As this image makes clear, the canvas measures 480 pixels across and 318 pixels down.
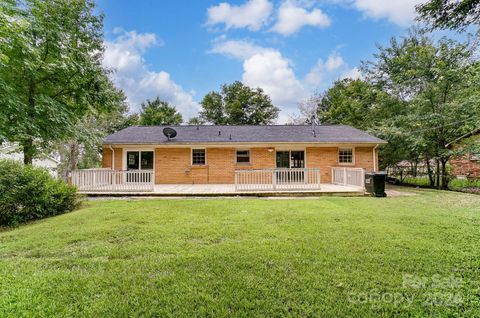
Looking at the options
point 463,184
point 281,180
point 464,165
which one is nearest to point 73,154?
point 281,180

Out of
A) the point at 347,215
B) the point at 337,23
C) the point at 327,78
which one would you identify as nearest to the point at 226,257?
the point at 347,215

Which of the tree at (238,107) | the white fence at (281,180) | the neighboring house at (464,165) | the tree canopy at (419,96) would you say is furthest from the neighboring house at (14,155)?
the neighboring house at (464,165)

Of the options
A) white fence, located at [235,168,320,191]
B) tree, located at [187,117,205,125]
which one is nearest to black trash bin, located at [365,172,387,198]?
white fence, located at [235,168,320,191]

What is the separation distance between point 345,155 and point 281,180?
5780 millimetres

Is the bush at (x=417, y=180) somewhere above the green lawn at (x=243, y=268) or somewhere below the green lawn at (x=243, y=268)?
above

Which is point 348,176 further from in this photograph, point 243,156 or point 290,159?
point 243,156

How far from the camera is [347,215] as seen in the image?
640cm

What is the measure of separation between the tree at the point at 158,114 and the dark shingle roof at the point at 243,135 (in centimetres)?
1618

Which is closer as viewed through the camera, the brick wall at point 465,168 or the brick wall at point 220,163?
the brick wall at point 220,163

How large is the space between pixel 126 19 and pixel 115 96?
6.33 metres

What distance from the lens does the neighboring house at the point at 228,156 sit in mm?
13828

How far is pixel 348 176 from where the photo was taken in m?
12.2

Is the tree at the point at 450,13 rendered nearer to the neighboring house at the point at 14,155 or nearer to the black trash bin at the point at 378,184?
the black trash bin at the point at 378,184

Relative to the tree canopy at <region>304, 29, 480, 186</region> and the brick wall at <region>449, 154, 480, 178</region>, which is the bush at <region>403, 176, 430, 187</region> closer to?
the tree canopy at <region>304, 29, 480, 186</region>
